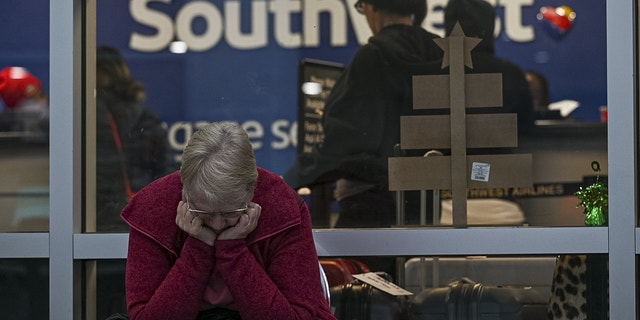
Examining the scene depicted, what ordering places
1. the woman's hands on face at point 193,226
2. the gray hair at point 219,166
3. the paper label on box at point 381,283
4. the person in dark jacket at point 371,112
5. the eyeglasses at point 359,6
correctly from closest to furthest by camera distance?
the gray hair at point 219,166, the woman's hands on face at point 193,226, the paper label on box at point 381,283, the person in dark jacket at point 371,112, the eyeglasses at point 359,6

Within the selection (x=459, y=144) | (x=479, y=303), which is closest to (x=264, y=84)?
(x=459, y=144)

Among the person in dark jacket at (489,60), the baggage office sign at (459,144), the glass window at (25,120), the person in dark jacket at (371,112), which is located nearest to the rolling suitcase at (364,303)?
the person in dark jacket at (371,112)

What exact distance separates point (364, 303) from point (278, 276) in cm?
102

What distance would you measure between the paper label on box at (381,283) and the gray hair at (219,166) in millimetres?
1164

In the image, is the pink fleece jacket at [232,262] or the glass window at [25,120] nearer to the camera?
the pink fleece jacket at [232,262]

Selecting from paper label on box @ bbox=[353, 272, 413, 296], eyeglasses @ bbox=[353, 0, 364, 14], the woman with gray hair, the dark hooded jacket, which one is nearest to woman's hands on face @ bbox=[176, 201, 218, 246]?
the woman with gray hair

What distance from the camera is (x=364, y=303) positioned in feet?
13.6

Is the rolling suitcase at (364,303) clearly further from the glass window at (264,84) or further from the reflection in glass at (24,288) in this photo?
the reflection in glass at (24,288)

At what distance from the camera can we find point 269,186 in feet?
10.7

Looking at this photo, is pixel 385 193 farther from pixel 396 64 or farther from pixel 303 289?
pixel 303 289

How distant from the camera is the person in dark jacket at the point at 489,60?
4172 millimetres

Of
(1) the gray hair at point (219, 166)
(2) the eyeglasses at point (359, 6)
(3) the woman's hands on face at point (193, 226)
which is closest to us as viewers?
(1) the gray hair at point (219, 166)

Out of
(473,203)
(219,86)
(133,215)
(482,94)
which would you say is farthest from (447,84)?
(133,215)

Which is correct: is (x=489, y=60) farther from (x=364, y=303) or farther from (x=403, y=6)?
(x=364, y=303)
